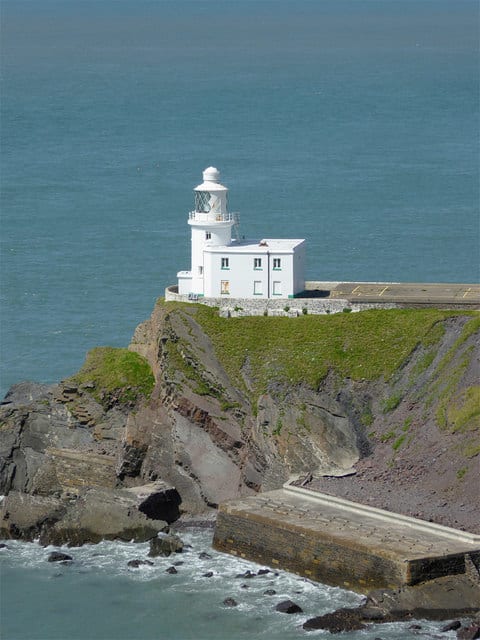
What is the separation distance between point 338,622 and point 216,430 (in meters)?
14.6

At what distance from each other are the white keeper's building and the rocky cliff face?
1.88 meters

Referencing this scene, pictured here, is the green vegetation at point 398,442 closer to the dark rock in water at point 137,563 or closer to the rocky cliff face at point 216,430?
the rocky cliff face at point 216,430

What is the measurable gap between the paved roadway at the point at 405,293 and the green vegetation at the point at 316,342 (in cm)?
104

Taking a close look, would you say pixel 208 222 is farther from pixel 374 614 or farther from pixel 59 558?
pixel 374 614

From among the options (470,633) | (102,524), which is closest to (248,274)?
(102,524)

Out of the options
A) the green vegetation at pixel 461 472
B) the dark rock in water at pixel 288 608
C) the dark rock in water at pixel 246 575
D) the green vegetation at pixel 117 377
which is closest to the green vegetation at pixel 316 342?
the green vegetation at pixel 117 377

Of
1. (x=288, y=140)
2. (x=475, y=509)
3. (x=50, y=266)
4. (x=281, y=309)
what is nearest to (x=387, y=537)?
(x=475, y=509)

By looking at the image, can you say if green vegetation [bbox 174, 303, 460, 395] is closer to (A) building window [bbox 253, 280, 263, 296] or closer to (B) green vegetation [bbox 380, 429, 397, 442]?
(A) building window [bbox 253, 280, 263, 296]

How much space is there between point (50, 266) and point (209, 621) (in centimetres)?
5681

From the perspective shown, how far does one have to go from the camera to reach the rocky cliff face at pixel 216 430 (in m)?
65.2

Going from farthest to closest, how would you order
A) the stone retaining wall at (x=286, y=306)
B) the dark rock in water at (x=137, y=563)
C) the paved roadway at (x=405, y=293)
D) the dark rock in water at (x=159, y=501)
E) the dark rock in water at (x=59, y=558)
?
the paved roadway at (x=405, y=293) → the stone retaining wall at (x=286, y=306) → the dark rock in water at (x=159, y=501) → the dark rock in water at (x=59, y=558) → the dark rock in water at (x=137, y=563)

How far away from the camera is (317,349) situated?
69.6 metres

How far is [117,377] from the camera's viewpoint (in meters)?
71.5

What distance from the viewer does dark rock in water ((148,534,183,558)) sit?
2434 inches
